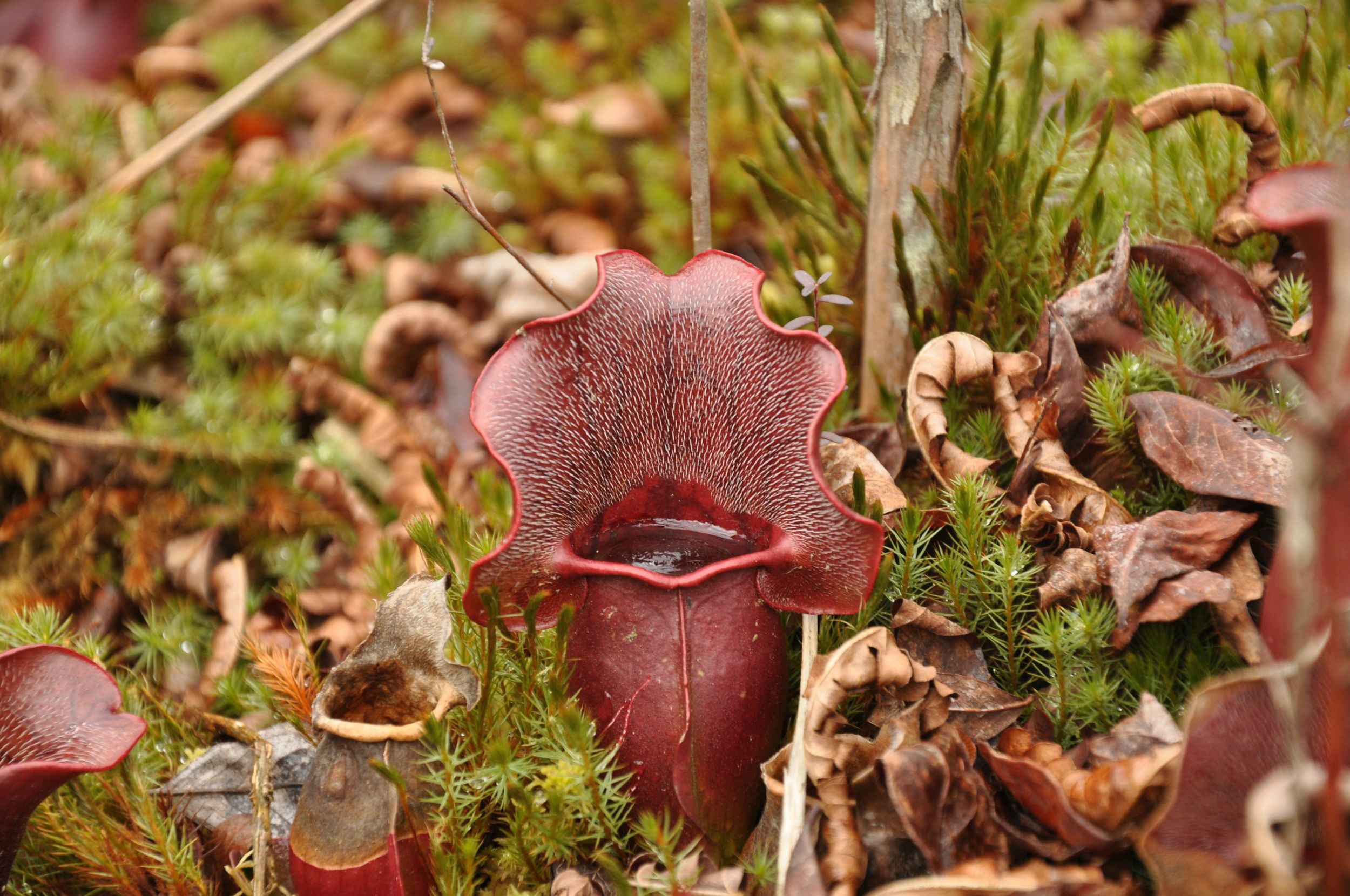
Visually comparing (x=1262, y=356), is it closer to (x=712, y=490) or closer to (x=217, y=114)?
(x=712, y=490)

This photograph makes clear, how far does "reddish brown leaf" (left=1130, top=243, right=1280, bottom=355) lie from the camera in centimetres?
187

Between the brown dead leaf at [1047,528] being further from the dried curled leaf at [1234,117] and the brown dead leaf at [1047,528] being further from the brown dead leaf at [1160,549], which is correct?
the dried curled leaf at [1234,117]

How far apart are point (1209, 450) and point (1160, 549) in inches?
8.5

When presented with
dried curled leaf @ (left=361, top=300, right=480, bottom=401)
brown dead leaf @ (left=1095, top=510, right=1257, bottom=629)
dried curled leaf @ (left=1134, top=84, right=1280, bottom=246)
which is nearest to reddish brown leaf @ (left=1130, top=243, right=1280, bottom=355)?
dried curled leaf @ (left=1134, top=84, right=1280, bottom=246)

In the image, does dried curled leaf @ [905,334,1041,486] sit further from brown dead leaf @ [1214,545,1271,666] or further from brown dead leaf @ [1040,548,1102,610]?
brown dead leaf @ [1214,545,1271,666]

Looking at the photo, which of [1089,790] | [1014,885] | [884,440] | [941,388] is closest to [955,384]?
[941,388]

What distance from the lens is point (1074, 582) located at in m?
1.65

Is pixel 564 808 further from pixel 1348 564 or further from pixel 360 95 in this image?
pixel 360 95

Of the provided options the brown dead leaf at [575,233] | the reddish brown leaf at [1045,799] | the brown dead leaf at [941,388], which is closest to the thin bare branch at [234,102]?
the brown dead leaf at [575,233]

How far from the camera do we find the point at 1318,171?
129cm

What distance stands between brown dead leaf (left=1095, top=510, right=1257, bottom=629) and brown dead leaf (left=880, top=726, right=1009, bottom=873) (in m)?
0.38

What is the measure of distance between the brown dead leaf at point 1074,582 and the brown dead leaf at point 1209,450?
214 mm

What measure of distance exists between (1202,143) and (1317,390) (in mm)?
1412

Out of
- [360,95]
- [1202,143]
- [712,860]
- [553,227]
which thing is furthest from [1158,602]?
[360,95]
